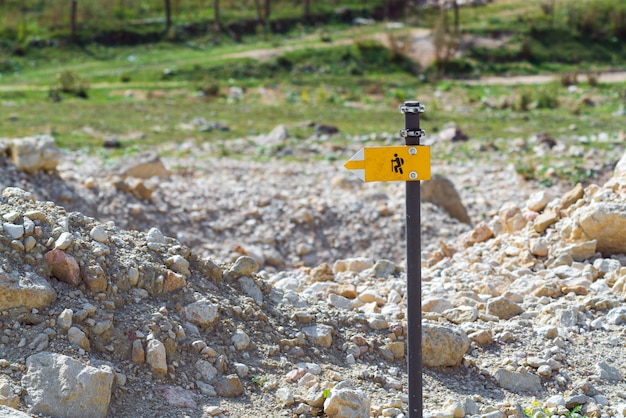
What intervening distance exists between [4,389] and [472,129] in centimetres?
1504

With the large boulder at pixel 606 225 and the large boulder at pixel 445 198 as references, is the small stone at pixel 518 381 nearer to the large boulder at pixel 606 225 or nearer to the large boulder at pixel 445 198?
the large boulder at pixel 606 225

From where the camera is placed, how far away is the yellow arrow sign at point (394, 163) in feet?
13.4

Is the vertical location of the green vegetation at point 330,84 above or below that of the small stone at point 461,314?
below

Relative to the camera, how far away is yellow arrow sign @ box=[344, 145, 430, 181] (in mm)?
4090

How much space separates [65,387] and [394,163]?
1.85 metres

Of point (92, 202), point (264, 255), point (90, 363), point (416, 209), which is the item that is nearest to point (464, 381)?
point (416, 209)

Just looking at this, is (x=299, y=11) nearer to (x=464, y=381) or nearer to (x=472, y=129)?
(x=472, y=129)

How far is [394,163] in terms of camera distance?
13.5 feet

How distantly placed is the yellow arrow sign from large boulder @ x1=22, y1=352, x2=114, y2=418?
1.56 meters

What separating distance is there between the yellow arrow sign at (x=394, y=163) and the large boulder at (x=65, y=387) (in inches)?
61.4

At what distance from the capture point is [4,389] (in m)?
4.12

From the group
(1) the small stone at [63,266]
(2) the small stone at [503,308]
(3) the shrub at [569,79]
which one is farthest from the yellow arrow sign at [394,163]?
(3) the shrub at [569,79]

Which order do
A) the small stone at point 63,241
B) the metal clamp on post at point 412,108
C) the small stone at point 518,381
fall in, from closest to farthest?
the metal clamp on post at point 412,108 < the small stone at point 63,241 < the small stone at point 518,381

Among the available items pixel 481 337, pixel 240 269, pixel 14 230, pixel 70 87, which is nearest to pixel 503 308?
pixel 481 337
